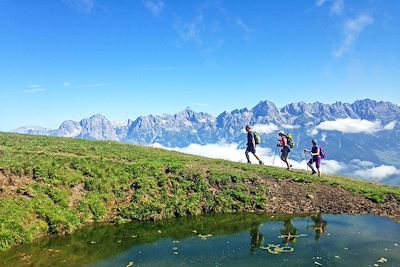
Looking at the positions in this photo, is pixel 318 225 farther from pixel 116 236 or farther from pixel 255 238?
pixel 116 236

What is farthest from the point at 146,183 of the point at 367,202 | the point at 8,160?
the point at 367,202

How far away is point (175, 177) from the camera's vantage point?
3441 centimetres

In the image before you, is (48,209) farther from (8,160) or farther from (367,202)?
(367,202)

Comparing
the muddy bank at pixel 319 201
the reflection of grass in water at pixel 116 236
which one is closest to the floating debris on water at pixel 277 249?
→ the reflection of grass in water at pixel 116 236

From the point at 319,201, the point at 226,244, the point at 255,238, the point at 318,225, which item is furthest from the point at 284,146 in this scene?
the point at 226,244

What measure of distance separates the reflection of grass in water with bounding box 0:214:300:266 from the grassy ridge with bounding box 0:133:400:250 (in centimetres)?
123

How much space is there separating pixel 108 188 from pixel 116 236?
7.02 metres

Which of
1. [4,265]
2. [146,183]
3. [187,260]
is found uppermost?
[146,183]

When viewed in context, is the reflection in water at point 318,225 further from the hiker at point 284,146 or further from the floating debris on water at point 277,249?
the hiker at point 284,146

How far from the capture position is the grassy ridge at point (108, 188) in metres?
25.5

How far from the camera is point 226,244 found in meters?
22.9

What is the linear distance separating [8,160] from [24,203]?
7451mm

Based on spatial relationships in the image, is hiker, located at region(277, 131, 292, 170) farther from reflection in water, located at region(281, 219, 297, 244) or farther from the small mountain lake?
reflection in water, located at region(281, 219, 297, 244)

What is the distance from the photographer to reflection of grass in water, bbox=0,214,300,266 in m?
20.5
